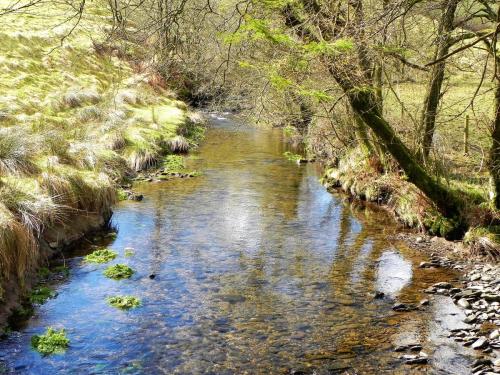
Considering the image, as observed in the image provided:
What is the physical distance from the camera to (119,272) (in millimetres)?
9547

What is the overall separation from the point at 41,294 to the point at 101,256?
77.3 inches

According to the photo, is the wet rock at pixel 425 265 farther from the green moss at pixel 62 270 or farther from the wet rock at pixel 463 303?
the green moss at pixel 62 270

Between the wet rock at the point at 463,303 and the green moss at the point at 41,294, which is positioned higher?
the wet rock at the point at 463,303

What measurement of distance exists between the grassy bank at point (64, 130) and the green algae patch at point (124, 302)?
150 centimetres

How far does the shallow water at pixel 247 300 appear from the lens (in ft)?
22.4

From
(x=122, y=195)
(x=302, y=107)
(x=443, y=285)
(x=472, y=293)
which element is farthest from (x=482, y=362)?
→ (x=302, y=107)

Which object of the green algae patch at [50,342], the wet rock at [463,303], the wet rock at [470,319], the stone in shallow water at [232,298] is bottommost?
the green algae patch at [50,342]

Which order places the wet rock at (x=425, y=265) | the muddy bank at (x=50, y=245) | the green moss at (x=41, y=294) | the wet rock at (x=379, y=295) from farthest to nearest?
the wet rock at (x=425, y=265)
the wet rock at (x=379, y=295)
the green moss at (x=41, y=294)
the muddy bank at (x=50, y=245)

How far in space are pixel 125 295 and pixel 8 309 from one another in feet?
5.96

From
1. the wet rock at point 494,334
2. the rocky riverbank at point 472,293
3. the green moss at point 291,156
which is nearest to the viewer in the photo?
the rocky riverbank at point 472,293

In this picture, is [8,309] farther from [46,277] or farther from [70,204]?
[70,204]

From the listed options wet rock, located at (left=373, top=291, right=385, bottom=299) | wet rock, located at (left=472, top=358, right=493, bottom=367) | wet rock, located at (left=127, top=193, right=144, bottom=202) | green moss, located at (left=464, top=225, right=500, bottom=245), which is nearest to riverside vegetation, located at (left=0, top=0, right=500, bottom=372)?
green moss, located at (left=464, top=225, right=500, bottom=245)

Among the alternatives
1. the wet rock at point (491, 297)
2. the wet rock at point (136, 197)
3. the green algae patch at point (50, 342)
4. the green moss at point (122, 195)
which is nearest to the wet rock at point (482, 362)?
the wet rock at point (491, 297)

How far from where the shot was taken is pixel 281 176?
18672 mm
